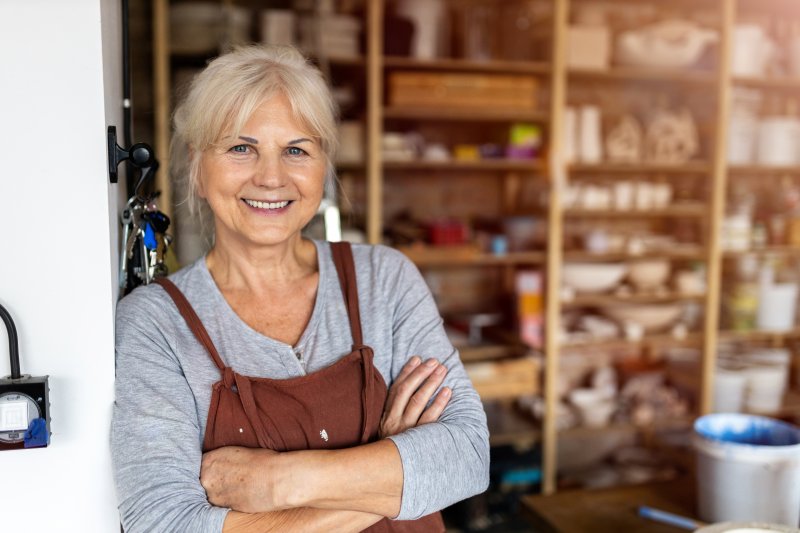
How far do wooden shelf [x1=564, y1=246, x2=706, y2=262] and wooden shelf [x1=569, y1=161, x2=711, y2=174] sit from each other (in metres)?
0.41

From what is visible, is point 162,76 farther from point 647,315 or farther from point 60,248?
point 647,315

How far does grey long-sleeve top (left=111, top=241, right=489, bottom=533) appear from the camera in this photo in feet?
3.68

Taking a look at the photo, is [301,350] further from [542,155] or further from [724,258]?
[724,258]

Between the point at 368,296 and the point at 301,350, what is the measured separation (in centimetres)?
17

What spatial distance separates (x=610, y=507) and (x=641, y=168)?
249 cm

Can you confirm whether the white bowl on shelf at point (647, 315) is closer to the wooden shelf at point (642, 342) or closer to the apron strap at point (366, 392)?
the wooden shelf at point (642, 342)

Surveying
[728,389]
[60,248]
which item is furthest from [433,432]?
[728,389]

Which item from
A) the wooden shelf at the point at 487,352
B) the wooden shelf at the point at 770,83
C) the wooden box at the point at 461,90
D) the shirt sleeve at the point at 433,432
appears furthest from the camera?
the wooden shelf at the point at 770,83

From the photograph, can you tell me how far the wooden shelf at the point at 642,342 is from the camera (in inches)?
140

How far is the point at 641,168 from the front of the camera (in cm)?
369

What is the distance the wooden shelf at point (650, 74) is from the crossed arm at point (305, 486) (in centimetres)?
274

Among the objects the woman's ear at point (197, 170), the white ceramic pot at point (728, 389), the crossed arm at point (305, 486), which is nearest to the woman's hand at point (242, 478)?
the crossed arm at point (305, 486)

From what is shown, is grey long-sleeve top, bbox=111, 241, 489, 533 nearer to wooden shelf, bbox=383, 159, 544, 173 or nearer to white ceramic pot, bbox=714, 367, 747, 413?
wooden shelf, bbox=383, 159, 544, 173

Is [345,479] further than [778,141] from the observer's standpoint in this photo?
No
